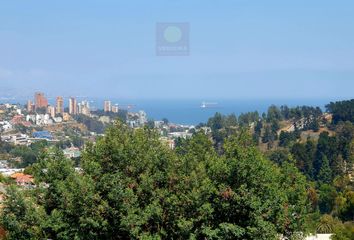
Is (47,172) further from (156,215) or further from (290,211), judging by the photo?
(290,211)

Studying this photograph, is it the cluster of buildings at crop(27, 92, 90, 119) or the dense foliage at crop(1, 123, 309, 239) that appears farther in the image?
the cluster of buildings at crop(27, 92, 90, 119)

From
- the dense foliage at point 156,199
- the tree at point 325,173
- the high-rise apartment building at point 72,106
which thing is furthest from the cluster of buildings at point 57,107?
the dense foliage at point 156,199

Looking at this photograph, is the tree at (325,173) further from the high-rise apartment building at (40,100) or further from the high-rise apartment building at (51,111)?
the high-rise apartment building at (40,100)

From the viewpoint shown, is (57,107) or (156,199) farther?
(57,107)

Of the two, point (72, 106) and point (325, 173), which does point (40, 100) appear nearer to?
point (72, 106)


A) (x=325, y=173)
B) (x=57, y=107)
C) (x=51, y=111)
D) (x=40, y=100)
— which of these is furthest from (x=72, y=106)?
(x=325, y=173)

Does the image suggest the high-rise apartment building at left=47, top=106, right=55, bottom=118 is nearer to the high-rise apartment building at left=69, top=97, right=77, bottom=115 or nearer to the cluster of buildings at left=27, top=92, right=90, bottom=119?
the cluster of buildings at left=27, top=92, right=90, bottom=119

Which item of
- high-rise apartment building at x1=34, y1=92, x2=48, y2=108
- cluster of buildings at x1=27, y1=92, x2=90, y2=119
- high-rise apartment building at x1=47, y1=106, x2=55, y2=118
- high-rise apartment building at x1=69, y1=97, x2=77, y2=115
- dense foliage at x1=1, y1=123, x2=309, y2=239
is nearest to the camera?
dense foliage at x1=1, y1=123, x2=309, y2=239

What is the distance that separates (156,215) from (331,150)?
1051 inches

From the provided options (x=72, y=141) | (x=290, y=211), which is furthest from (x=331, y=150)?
(x=72, y=141)

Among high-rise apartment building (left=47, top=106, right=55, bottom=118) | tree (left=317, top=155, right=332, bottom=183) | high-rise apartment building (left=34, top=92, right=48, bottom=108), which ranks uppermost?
high-rise apartment building (left=34, top=92, right=48, bottom=108)

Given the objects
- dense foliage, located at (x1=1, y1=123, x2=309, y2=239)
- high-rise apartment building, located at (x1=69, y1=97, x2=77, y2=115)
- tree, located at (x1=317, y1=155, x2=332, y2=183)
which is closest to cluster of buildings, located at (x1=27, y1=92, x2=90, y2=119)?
high-rise apartment building, located at (x1=69, y1=97, x2=77, y2=115)

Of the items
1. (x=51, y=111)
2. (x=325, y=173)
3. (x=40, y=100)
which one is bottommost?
(x=325, y=173)

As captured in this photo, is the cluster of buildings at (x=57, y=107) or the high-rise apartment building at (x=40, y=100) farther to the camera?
the high-rise apartment building at (x=40, y=100)
